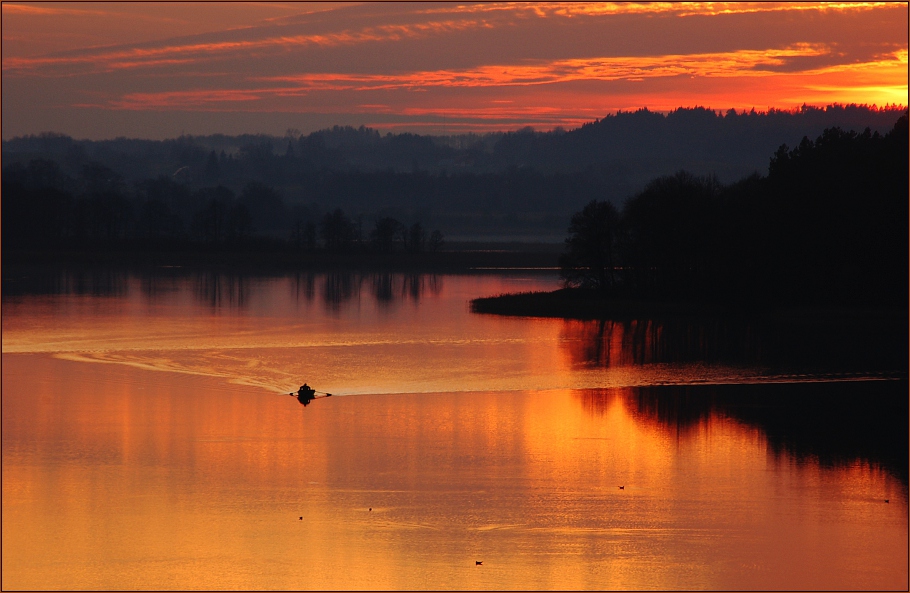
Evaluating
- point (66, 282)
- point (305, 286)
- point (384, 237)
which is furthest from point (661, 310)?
point (384, 237)

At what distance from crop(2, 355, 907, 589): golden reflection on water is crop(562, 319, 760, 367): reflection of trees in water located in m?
13.5

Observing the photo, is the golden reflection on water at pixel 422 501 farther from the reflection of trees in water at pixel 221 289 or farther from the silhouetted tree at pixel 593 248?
the silhouetted tree at pixel 593 248

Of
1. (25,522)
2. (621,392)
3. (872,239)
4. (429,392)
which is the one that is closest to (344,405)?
(429,392)

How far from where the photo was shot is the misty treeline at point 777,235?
2598 inches

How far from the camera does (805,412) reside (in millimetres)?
32562

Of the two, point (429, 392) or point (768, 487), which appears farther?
point (429, 392)

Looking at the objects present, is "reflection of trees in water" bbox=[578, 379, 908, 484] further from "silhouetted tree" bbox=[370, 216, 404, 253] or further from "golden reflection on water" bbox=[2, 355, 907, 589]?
"silhouetted tree" bbox=[370, 216, 404, 253]

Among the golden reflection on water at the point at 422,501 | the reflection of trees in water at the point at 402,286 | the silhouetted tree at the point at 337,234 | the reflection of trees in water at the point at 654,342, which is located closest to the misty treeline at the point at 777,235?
the reflection of trees in water at the point at 654,342

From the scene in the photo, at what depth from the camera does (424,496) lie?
2289cm

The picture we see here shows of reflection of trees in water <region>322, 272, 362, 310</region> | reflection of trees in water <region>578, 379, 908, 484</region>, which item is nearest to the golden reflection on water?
reflection of trees in water <region>578, 379, 908, 484</region>

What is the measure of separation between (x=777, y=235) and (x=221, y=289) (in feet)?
144

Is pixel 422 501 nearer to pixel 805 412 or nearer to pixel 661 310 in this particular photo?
pixel 805 412

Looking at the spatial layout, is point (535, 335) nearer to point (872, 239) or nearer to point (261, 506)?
point (872, 239)

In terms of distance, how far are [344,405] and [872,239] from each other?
43.6 meters
